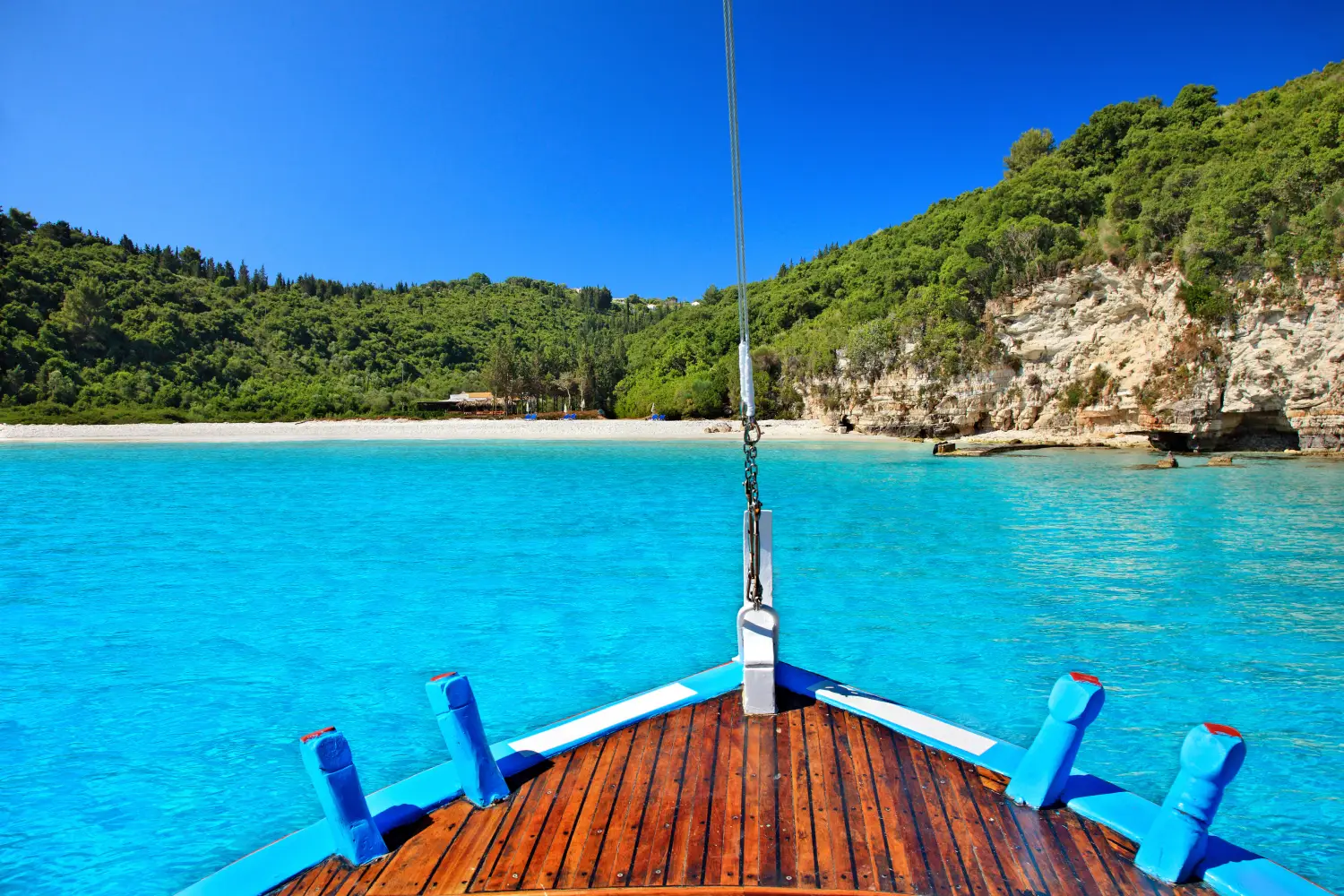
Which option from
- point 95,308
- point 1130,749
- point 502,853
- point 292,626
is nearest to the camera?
point 502,853

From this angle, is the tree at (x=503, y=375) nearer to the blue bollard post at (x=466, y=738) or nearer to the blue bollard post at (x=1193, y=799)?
the blue bollard post at (x=466, y=738)

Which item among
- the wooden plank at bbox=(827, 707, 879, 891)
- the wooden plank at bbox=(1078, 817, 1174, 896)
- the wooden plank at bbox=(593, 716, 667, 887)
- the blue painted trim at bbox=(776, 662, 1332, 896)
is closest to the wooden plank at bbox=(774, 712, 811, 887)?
the wooden plank at bbox=(827, 707, 879, 891)

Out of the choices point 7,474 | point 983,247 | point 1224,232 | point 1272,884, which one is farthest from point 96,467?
point 1224,232

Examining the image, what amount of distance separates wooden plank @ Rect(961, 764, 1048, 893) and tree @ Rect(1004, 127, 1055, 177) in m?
75.8

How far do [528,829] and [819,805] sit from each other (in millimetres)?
1508

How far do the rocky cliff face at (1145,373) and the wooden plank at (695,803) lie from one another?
3958 centimetres

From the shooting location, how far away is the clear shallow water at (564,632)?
5.86m

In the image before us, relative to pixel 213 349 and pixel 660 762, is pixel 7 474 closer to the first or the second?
pixel 660 762

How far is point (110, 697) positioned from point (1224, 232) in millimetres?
44952

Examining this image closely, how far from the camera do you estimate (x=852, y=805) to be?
3557 mm

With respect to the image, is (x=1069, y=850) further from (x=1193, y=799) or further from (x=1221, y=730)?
(x=1221, y=730)

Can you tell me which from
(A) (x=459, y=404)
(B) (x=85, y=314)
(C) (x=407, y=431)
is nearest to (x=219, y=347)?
(B) (x=85, y=314)

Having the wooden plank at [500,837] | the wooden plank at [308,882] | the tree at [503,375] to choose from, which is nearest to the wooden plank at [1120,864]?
the wooden plank at [500,837]

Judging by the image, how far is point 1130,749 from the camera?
21.0ft
